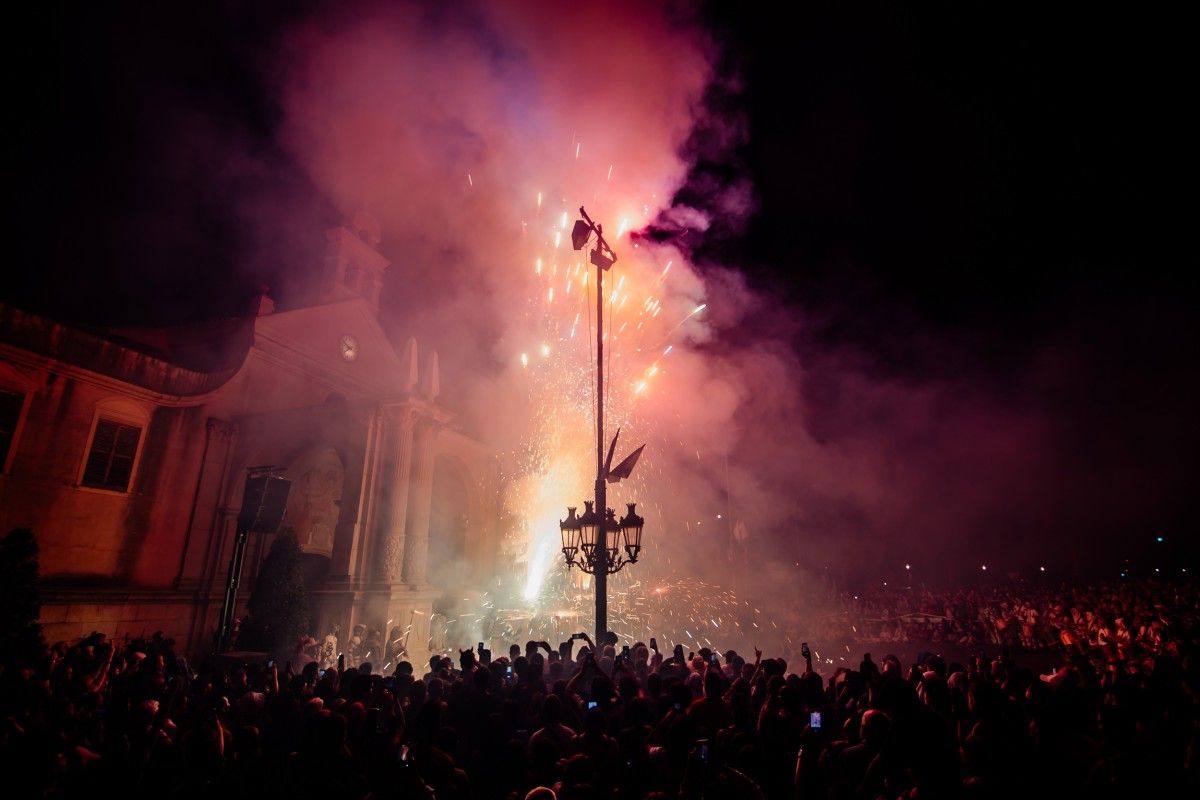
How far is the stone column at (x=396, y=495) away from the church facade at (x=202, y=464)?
49 mm

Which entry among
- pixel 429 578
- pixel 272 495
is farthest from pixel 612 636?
pixel 429 578

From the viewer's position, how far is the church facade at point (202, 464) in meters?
13.9

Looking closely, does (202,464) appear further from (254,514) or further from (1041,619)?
(1041,619)

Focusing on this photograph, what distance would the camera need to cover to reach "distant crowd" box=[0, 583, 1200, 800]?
328cm

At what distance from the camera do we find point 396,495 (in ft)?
59.9

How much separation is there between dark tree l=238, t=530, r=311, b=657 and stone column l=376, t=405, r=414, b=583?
10.3 ft

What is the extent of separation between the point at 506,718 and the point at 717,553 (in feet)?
89.4

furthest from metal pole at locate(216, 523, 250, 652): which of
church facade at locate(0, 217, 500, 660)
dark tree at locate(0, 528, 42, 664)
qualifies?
church facade at locate(0, 217, 500, 660)

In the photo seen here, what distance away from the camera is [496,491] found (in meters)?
29.1

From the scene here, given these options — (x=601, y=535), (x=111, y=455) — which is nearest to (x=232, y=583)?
(x=601, y=535)

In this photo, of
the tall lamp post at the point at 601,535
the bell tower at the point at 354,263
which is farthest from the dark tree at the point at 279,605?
the bell tower at the point at 354,263

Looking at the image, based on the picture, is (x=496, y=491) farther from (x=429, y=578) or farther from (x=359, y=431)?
(x=359, y=431)

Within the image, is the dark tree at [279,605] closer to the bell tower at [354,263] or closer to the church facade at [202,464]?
the church facade at [202,464]

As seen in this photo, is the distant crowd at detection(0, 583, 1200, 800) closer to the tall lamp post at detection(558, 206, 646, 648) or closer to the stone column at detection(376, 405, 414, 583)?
the tall lamp post at detection(558, 206, 646, 648)
